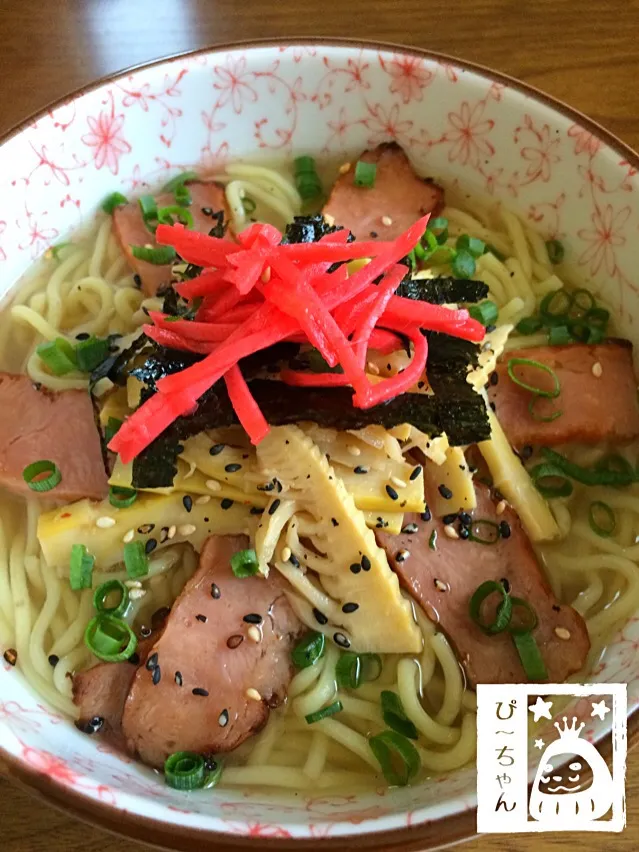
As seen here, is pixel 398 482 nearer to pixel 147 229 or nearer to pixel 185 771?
pixel 185 771

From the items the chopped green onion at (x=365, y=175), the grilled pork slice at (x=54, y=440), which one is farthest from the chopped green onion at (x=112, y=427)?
the chopped green onion at (x=365, y=175)

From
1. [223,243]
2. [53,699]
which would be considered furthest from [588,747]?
[223,243]

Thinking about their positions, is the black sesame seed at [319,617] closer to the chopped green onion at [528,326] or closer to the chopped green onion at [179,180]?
the chopped green onion at [528,326]

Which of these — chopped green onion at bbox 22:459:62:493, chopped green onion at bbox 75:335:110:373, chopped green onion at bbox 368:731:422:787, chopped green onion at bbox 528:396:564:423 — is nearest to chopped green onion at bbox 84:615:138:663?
chopped green onion at bbox 22:459:62:493

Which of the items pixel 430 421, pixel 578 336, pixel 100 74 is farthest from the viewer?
pixel 100 74

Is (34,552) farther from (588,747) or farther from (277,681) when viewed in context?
(588,747)
